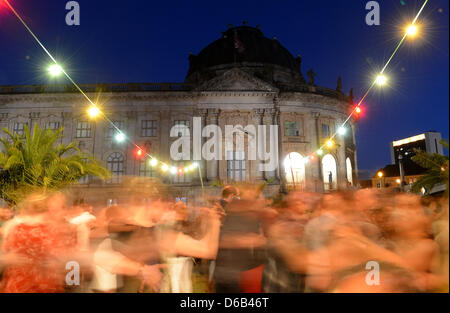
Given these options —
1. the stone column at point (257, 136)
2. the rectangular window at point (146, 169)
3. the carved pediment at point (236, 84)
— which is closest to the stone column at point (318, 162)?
the carved pediment at point (236, 84)

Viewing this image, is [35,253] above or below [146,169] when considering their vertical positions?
below

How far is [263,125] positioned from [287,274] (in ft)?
102

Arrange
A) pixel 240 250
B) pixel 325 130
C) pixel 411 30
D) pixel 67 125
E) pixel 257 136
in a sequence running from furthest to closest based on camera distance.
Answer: pixel 325 130 < pixel 67 125 < pixel 257 136 < pixel 411 30 < pixel 240 250

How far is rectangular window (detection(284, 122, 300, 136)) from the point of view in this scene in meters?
35.4

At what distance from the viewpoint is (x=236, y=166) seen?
112 feet

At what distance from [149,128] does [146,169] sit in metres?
4.39

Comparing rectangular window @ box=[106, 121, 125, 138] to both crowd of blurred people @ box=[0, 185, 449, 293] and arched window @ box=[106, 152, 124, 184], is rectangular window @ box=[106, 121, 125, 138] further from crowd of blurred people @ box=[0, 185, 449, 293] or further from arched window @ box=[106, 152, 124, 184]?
crowd of blurred people @ box=[0, 185, 449, 293]

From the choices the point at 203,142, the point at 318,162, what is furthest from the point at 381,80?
the point at 318,162

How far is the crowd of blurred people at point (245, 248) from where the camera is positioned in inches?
125

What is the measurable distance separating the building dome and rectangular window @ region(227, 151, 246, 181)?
1183 centimetres

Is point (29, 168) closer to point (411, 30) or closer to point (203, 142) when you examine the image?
point (411, 30)

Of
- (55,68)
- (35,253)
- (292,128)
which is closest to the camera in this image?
(35,253)

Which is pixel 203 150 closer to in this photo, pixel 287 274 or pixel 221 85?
pixel 221 85

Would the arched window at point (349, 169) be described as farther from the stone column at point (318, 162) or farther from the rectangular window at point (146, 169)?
the rectangular window at point (146, 169)
